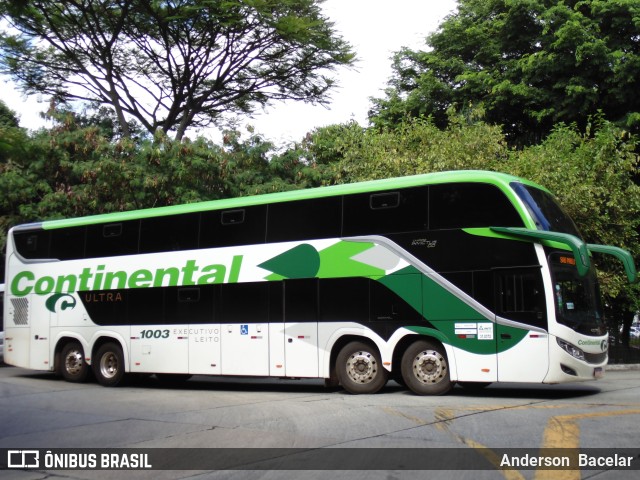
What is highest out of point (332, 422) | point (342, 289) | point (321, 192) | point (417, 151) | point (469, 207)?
point (417, 151)

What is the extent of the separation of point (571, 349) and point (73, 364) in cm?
1141

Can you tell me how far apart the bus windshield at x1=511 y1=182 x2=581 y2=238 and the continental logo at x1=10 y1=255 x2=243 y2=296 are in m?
5.68

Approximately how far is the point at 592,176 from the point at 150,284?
12567mm

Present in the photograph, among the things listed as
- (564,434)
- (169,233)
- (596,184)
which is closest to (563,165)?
(596,184)

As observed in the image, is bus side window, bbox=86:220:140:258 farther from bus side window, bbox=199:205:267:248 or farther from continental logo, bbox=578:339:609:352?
continental logo, bbox=578:339:609:352

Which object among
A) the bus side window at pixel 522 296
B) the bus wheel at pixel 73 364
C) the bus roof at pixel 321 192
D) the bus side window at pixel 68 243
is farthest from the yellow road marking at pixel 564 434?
the bus side window at pixel 68 243

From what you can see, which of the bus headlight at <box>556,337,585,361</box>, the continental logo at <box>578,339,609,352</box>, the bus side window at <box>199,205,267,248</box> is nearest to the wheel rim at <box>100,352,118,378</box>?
the bus side window at <box>199,205,267,248</box>

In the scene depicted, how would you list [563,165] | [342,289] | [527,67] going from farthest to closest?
[527,67] < [563,165] < [342,289]

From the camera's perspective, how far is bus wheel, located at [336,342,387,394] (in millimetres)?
13742

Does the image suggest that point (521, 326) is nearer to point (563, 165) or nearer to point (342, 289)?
point (342, 289)

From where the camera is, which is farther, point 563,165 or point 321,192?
point 563,165

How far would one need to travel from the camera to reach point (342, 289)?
14.1m

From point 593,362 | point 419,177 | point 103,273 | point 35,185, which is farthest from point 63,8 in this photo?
point 593,362

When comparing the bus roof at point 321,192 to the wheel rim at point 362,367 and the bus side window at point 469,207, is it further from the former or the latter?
the wheel rim at point 362,367
